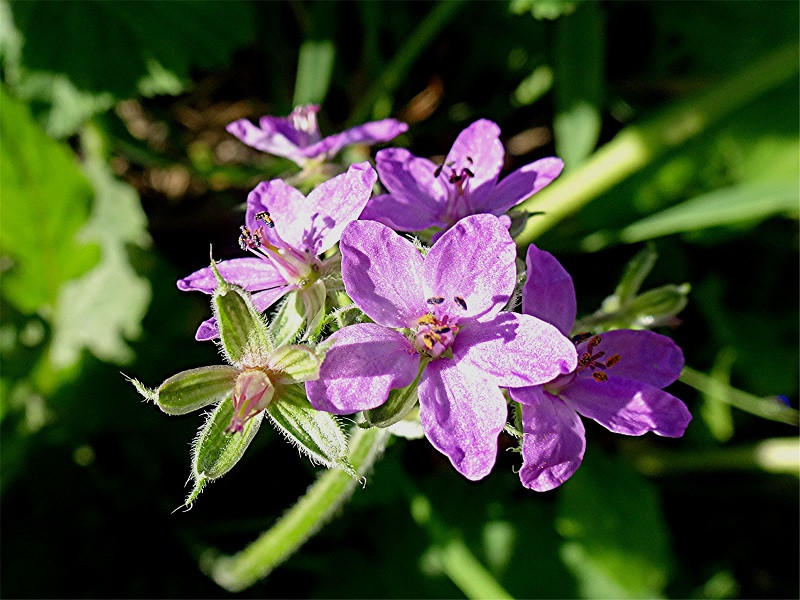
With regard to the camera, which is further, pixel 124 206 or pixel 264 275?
pixel 124 206

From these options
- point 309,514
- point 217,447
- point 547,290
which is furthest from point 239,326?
point 309,514

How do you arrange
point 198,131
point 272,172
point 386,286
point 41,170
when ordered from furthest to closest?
point 198,131
point 272,172
point 41,170
point 386,286

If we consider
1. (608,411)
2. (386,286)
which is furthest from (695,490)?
(386,286)

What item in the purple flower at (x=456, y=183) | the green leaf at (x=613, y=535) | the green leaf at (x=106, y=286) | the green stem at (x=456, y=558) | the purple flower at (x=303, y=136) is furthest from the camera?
the green leaf at (x=106, y=286)

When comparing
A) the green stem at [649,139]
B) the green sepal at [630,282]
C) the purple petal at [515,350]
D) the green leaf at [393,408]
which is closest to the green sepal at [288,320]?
the green leaf at [393,408]

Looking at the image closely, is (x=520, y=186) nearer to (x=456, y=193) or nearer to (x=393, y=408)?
(x=456, y=193)

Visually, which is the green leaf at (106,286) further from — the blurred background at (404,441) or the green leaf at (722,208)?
the green leaf at (722,208)

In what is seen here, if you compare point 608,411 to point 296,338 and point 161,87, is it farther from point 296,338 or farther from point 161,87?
point 161,87
